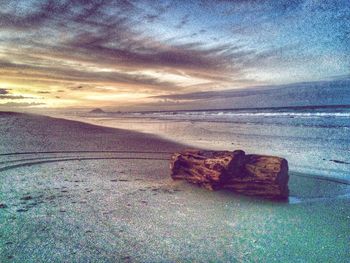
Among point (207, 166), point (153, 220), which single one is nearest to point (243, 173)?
point (207, 166)

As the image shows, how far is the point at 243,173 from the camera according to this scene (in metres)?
5.23

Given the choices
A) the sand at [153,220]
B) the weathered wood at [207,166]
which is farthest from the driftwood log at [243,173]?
the sand at [153,220]

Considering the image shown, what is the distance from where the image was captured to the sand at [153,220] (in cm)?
305

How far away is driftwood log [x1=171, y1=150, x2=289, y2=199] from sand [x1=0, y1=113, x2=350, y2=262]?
0.19m

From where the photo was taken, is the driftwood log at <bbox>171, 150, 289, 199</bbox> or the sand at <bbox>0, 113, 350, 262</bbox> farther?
the driftwood log at <bbox>171, 150, 289, 199</bbox>

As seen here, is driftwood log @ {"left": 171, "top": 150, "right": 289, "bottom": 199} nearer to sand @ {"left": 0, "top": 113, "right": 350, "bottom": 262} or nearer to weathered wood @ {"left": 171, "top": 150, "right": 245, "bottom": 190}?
weathered wood @ {"left": 171, "top": 150, "right": 245, "bottom": 190}

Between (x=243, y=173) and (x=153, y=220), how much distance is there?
7.02 feet

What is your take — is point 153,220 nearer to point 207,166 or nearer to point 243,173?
point 207,166

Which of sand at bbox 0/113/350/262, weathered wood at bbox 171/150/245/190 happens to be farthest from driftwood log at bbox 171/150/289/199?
sand at bbox 0/113/350/262

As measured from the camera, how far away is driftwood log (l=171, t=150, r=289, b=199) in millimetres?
4910

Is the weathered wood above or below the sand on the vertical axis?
above

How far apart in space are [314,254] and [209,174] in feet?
7.81

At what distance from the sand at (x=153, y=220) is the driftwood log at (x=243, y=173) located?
19 cm

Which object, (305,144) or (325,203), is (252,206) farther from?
(305,144)
